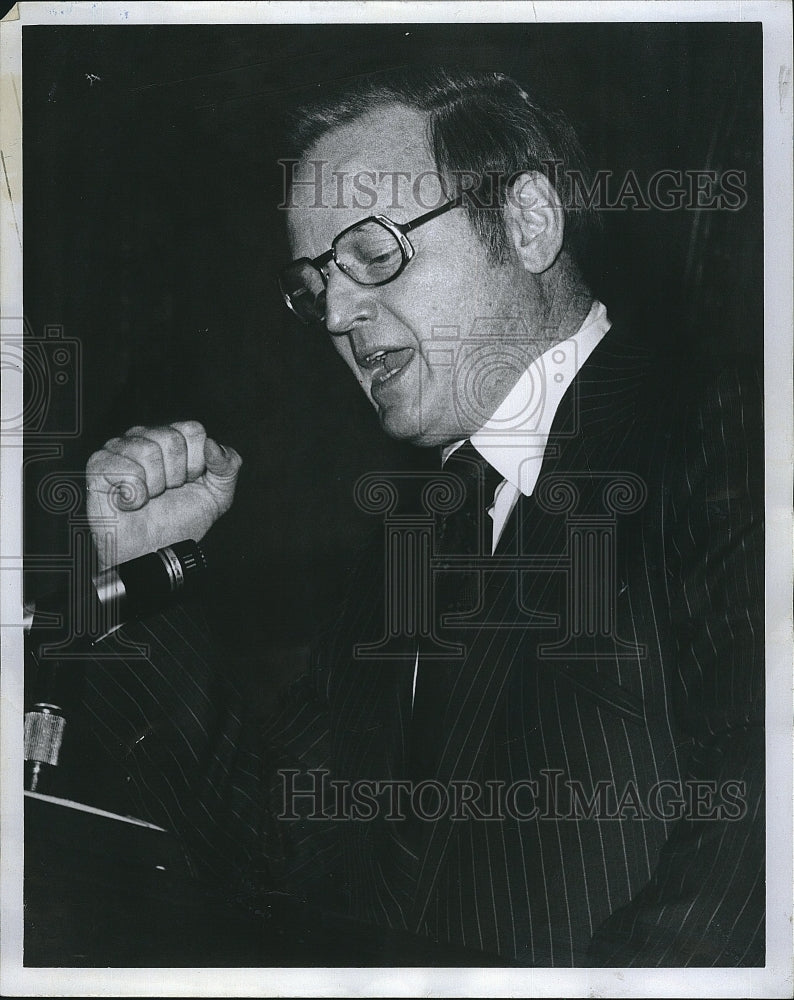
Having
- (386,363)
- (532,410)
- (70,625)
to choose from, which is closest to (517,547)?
(532,410)

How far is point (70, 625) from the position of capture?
1327mm

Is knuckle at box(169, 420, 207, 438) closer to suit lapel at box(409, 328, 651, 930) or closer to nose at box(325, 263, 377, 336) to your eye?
nose at box(325, 263, 377, 336)

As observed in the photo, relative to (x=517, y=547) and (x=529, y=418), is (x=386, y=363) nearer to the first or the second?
(x=529, y=418)

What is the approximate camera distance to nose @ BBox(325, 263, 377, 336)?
1297 millimetres

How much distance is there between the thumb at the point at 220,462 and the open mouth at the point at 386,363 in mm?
247

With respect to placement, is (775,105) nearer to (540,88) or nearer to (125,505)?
(540,88)

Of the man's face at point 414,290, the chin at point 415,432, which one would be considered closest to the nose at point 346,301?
the man's face at point 414,290

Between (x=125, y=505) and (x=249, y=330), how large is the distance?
34 centimetres

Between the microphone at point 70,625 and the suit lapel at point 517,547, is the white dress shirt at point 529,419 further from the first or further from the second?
the microphone at point 70,625

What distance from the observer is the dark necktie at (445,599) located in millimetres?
1289

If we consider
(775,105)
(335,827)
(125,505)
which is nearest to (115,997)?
(335,827)

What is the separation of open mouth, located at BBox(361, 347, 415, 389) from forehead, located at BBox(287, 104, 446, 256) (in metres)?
0.19

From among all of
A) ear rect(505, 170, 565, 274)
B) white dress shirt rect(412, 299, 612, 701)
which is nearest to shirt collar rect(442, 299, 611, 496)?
white dress shirt rect(412, 299, 612, 701)

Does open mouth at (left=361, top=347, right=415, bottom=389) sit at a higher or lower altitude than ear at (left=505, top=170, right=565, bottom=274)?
lower
